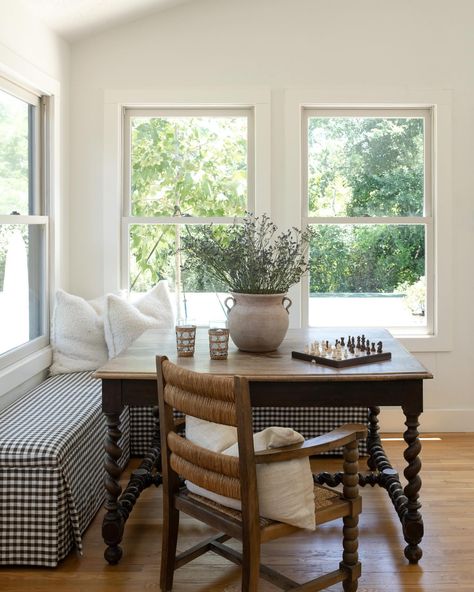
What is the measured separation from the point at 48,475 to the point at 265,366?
38.4 inches

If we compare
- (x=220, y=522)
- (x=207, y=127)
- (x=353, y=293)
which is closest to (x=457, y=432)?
(x=353, y=293)

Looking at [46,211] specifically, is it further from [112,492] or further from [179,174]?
[112,492]

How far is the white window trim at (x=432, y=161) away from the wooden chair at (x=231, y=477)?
2.55 m

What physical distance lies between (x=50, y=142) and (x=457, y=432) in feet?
10.6

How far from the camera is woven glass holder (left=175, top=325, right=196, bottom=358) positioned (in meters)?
3.37

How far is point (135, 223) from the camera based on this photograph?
5234 millimetres

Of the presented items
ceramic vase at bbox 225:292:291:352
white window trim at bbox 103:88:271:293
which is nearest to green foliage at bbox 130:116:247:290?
white window trim at bbox 103:88:271:293

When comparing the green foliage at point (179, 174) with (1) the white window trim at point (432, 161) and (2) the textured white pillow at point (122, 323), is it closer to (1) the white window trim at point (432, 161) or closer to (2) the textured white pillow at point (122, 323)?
(1) the white window trim at point (432, 161)

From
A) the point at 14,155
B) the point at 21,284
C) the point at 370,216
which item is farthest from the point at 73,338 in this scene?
the point at 370,216

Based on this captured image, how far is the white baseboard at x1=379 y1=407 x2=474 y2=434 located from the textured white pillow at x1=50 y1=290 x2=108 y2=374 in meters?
1.95

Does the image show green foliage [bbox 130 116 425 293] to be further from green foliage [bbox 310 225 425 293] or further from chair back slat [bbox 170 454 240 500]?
chair back slat [bbox 170 454 240 500]

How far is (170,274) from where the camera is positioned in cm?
530

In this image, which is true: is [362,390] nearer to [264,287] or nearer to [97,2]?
[264,287]

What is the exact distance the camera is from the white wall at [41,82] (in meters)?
4.03
